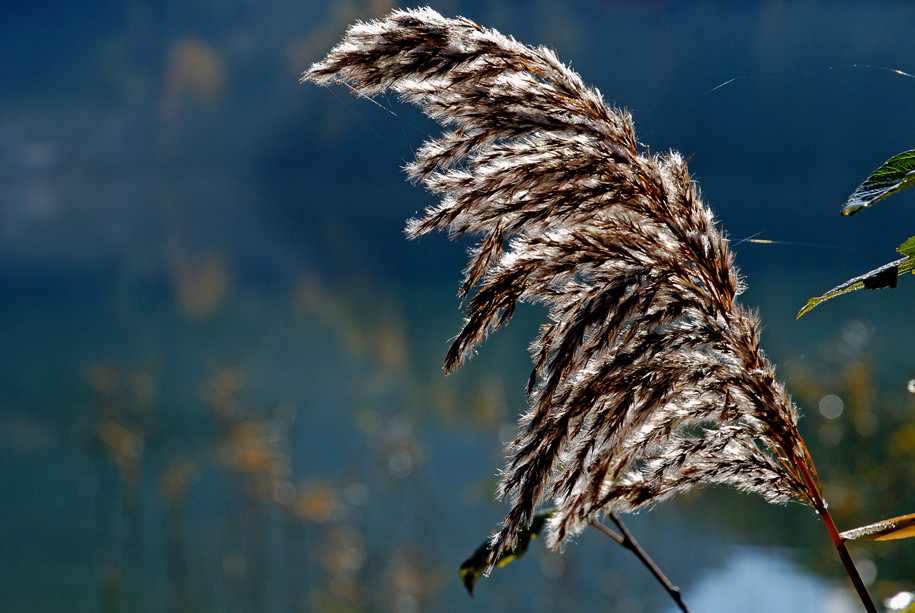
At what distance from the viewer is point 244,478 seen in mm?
4410

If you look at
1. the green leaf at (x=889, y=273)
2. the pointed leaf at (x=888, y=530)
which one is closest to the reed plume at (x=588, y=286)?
the pointed leaf at (x=888, y=530)

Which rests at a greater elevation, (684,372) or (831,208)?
(831,208)

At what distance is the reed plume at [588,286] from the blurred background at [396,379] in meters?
0.18

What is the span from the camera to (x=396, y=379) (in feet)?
28.7

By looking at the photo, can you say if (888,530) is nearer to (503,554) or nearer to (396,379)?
(503,554)

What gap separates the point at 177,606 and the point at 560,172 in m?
4.51

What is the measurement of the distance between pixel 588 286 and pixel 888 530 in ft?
1.46

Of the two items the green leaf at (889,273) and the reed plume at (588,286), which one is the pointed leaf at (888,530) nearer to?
the reed plume at (588,286)

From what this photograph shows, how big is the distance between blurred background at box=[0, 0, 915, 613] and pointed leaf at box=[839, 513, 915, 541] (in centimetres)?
65

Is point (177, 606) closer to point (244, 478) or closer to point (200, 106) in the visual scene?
point (244, 478)

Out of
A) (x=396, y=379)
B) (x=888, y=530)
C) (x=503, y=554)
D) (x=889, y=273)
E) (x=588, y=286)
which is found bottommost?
(x=888, y=530)

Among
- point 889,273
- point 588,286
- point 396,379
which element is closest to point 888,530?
point 889,273

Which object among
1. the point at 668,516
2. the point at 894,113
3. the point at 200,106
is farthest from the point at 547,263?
the point at 200,106

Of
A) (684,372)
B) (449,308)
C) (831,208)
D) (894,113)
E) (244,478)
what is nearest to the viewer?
(684,372)
